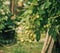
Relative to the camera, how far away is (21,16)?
2756 mm

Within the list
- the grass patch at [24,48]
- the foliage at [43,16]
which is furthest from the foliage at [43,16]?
the grass patch at [24,48]

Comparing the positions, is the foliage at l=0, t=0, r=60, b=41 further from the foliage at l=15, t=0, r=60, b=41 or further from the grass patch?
the grass patch

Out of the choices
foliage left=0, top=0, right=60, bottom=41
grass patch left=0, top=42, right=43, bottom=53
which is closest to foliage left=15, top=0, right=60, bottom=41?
foliage left=0, top=0, right=60, bottom=41

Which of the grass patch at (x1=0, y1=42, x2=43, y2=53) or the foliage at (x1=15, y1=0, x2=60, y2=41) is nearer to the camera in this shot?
the foliage at (x1=15, y1=0, x2=60, y2=41)

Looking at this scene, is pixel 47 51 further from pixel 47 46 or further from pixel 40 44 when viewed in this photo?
pixel 40 44

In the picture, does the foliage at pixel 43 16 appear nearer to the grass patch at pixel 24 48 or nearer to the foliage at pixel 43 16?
the foliage at pixel 43 16

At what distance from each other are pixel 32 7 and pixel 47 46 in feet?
9.01

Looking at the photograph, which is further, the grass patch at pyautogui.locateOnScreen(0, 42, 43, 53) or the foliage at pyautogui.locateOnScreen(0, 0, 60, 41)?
the grass patch at pyautogui.locateOnScreen(0, 42, 43, 53)

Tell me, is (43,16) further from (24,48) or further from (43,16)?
(24,48)

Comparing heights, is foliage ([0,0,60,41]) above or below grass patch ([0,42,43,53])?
above

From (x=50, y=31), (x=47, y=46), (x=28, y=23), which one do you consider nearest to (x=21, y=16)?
(x=28, y=23)

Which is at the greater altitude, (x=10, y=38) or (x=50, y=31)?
(x=50, y=31)

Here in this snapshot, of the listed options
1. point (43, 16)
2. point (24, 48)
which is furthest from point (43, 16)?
point (24, 48)

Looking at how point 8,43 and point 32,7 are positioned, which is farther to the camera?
point 8,43
